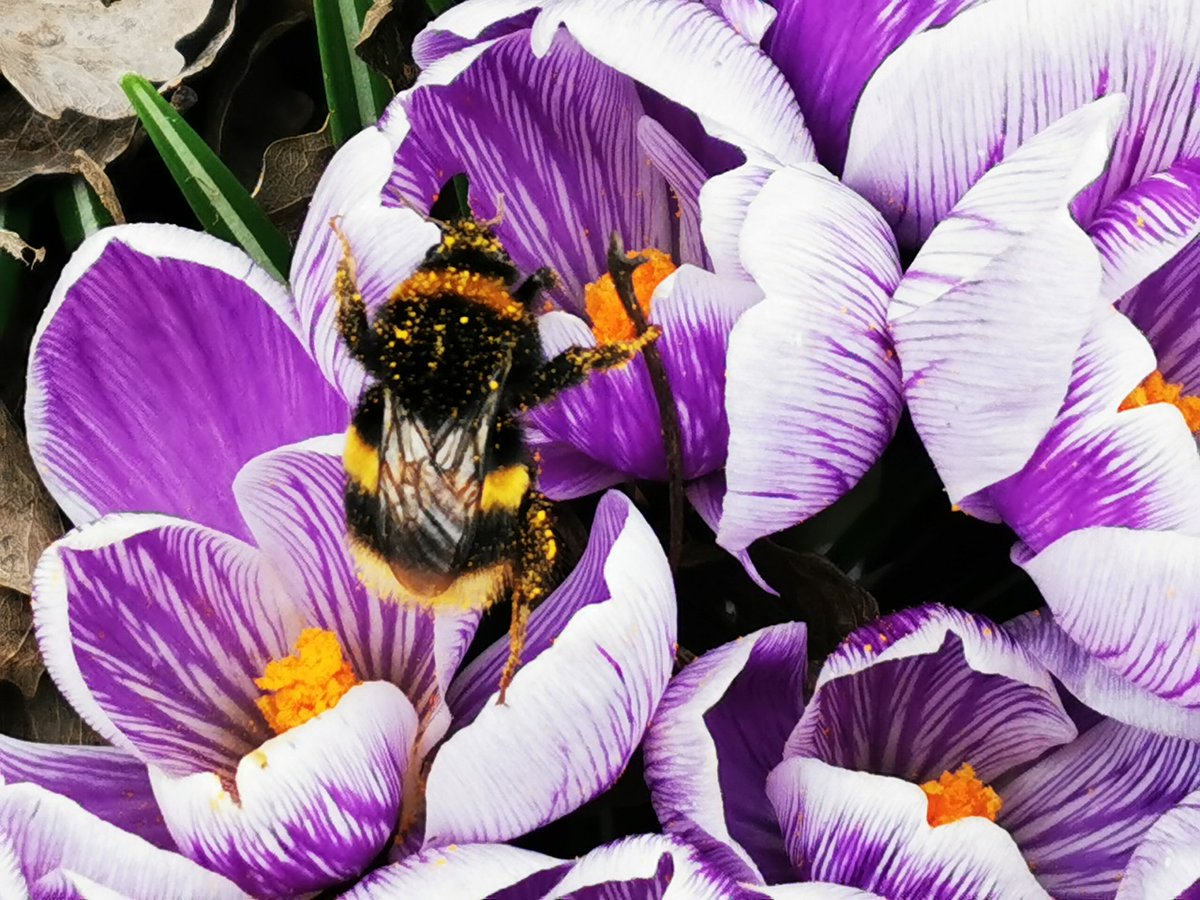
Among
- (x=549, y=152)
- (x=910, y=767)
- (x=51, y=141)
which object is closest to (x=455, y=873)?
(x=910, y=767)

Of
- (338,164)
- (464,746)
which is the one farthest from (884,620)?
(338,164)

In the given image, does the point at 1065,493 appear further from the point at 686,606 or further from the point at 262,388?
the point at 262,388

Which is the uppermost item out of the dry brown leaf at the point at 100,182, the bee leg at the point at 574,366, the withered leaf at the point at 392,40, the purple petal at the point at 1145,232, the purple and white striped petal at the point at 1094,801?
the withered leaf at the point at 392,40

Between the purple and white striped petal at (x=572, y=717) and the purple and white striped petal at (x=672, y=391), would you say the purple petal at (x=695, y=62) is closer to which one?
the purple and white striped petal at (x=672, y=391)

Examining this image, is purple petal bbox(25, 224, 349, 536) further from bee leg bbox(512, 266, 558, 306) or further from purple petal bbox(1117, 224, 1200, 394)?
purple petal bbox(1117, 224, 1200, 394)

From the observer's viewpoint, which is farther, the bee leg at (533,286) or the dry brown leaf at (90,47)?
the dry brown leaf at (90,47)

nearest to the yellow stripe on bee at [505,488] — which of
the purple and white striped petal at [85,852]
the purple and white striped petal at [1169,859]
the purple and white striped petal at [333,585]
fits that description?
the purple and white striped petal at [333,585]

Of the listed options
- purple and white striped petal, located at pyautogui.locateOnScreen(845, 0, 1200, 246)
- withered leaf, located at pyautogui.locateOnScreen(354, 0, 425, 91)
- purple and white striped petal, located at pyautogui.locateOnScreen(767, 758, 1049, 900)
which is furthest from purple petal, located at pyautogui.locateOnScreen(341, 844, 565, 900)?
withered leaf, located at pyautogui.locateOnScreen(354, 0, 425, 91)
